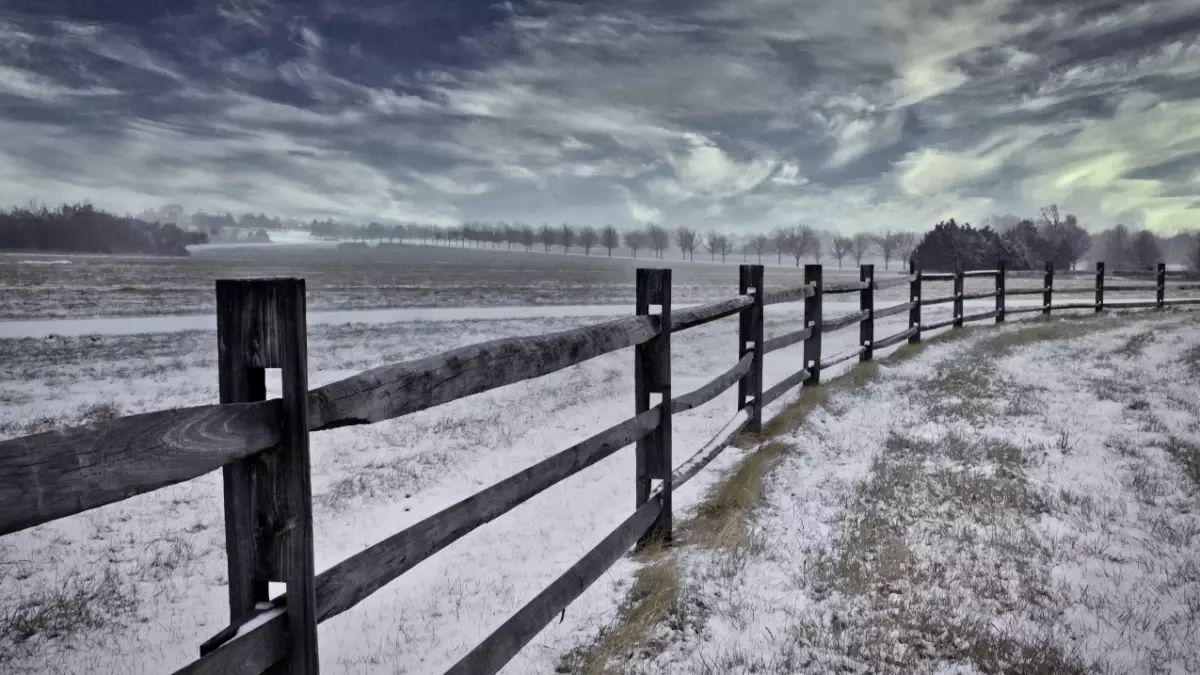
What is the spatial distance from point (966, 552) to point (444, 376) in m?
3.55

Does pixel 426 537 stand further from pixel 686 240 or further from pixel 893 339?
pixel 686 240

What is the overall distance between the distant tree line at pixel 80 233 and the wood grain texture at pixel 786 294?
102307 millimetres

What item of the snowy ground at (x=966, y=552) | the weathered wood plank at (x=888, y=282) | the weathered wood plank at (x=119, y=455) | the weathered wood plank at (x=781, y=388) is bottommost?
the snowy ground at (x=966, y=552)

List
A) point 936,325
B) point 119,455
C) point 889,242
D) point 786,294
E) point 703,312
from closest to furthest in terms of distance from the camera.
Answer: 1. point 119,455
2. point 703,312
3. point 786,294
4. point 936,325
5. point 889,242

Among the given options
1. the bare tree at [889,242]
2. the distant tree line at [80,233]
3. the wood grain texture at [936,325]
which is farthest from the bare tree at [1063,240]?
the distant tree line at [80,233]

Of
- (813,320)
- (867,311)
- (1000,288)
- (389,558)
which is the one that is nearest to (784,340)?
(813,320)

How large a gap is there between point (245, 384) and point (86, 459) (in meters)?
0.44

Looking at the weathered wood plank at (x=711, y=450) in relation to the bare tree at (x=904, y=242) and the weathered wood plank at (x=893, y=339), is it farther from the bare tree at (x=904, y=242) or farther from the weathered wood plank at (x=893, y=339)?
the bare tree at (x=904, y=242)

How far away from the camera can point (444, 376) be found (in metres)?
2.46

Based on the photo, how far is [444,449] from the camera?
771cm

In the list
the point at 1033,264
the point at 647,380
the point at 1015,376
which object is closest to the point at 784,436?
the point at 647,380

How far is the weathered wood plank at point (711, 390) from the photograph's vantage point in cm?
521

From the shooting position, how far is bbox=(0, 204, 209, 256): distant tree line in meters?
84.9

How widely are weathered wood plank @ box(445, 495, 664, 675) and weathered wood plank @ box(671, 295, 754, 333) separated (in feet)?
4.24
